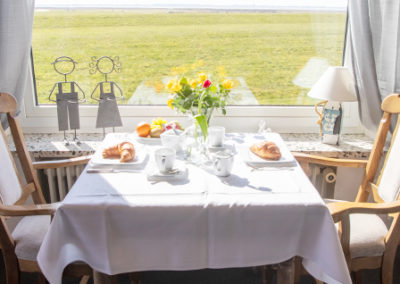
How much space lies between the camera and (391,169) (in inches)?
67.6

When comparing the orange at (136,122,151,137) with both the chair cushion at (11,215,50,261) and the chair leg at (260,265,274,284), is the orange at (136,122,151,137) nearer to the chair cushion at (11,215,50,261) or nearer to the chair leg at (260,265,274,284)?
the chair cushion at (11,215,50,261)

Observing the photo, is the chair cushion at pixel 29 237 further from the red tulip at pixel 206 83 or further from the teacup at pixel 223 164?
the red tulip at pixel 206 83

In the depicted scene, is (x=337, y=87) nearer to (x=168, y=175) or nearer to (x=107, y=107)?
(x=168, y=175)

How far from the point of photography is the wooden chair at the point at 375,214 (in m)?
1.46

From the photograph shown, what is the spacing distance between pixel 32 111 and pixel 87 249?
128cm

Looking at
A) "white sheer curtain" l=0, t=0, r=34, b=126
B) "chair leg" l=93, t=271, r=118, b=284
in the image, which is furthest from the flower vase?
"white sheer curtain" l=0, t=0, r=34, b=126

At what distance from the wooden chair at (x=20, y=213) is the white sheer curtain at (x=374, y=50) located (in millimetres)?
1433

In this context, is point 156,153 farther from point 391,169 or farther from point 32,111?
point 32,111

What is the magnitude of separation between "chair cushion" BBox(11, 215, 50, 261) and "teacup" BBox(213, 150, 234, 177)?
0.73 metres

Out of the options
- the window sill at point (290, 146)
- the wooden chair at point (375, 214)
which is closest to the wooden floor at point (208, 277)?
the wooden chair at point (375, 214)

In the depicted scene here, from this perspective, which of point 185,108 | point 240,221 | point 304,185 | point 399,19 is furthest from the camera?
point 399,19

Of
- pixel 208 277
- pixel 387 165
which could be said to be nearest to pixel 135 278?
pixel 208 277

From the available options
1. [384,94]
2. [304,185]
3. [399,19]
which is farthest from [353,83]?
[304,185]

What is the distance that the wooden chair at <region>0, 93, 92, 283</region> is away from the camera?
1.46m
